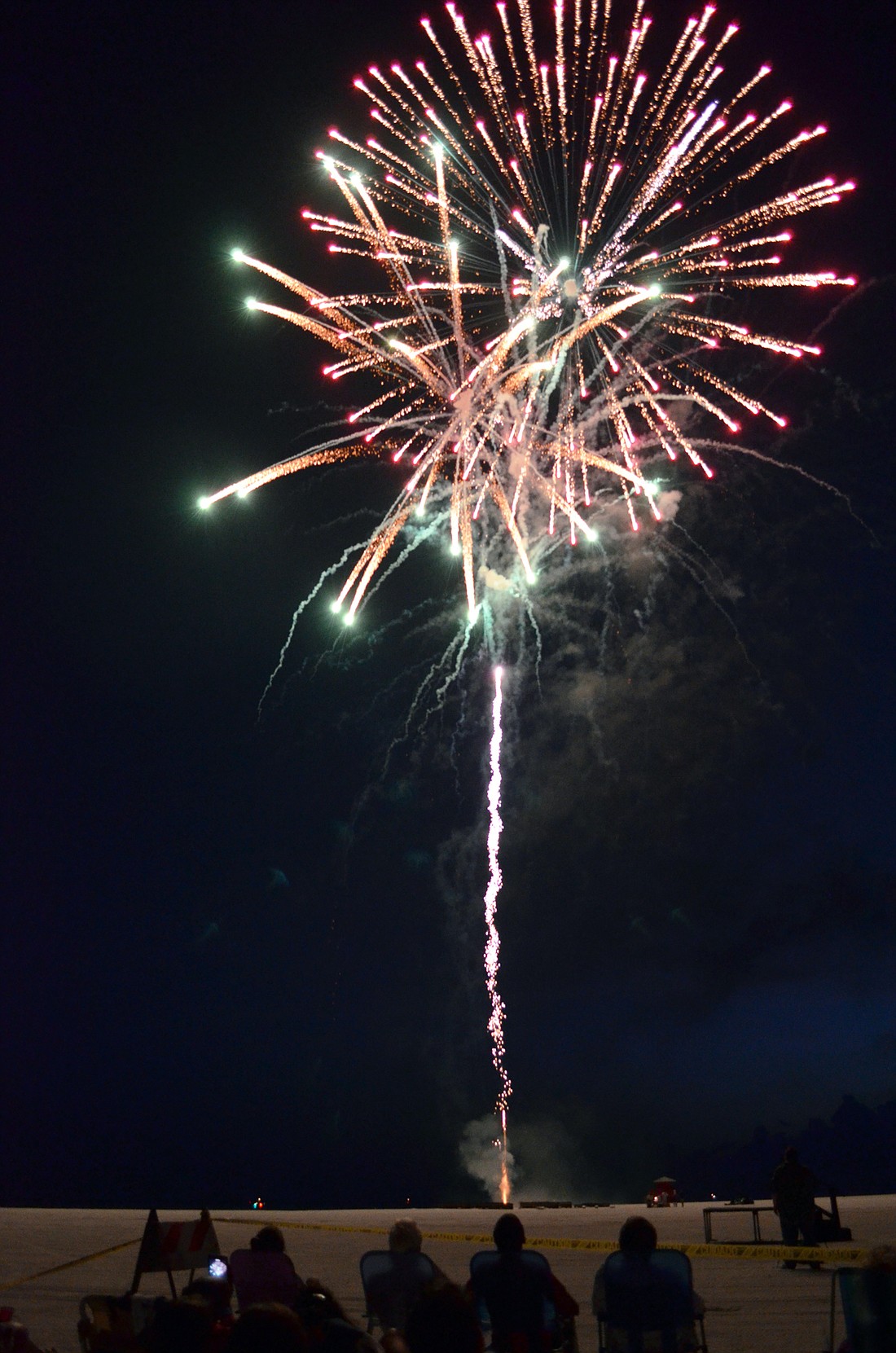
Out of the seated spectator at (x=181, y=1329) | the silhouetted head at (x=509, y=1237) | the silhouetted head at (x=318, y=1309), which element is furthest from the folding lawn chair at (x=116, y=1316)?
the seated spectator at (x=181, y=1329)

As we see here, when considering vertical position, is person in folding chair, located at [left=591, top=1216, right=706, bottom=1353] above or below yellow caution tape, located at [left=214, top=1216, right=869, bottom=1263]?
below

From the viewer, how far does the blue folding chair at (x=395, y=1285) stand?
6.58 metres

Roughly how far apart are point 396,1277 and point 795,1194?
8733mm

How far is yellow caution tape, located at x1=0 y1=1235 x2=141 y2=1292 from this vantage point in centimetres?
1226

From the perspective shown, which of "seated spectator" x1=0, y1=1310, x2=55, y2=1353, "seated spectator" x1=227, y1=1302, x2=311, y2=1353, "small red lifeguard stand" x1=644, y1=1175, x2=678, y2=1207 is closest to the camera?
"seated spectator" x1=227, y1=1302, x2=311, y2=1353

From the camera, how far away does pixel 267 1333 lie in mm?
3295

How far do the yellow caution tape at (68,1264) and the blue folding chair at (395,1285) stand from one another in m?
6.89

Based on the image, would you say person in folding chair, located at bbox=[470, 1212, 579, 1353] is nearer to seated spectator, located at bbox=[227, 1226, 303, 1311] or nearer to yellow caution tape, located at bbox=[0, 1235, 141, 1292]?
seated spectator, located at bbox=[227, 1226, 303, 1311]

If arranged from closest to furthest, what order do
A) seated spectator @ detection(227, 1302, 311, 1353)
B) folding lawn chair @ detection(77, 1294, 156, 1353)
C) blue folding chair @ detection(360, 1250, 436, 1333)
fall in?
seated spectator @ detection(227, 1302, 311, 1353)
folding lawn chair @ detection(77, 1294, 156, 1353)
blue folding chair @ detection(360, 1250, 436, 1333)

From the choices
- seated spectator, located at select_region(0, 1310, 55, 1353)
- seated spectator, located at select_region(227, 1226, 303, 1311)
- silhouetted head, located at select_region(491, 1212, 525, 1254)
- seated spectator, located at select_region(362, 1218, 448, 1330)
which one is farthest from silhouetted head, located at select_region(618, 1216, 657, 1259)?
seated spectator, located at select_region(0, 1310, 55, 1353)

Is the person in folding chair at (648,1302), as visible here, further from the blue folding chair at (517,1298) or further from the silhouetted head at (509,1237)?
the silhouetted head at (509,1237)

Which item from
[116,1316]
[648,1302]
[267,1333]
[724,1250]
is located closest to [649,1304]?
[648,1302]

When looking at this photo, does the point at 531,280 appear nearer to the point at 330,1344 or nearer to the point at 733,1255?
the point at 733,1255

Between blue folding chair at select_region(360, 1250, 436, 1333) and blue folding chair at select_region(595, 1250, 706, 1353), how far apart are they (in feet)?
3.55
